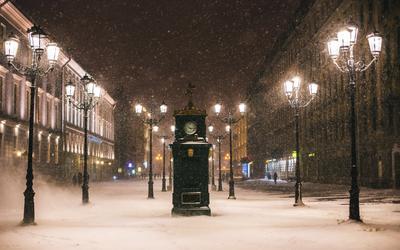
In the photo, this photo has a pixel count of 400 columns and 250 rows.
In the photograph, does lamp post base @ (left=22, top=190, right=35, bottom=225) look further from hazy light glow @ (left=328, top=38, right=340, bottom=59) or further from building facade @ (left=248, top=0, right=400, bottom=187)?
building facade @ (left=248, top=0, right=400, bottom=187)

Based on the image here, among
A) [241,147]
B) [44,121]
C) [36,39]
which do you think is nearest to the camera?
[36,39]

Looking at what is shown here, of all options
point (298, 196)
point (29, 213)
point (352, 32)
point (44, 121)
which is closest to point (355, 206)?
point (352, 32)

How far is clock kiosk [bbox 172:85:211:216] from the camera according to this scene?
1784cm

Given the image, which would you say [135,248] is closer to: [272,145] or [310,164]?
[310,164]

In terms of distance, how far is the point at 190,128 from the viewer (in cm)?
1861

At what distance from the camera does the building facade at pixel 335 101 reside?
128ft

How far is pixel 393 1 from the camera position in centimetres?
3806

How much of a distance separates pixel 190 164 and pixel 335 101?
36260 millimetres

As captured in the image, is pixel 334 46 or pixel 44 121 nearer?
pixel 334 46

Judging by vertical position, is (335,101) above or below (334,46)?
above

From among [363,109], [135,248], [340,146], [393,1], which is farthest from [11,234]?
[340,146]

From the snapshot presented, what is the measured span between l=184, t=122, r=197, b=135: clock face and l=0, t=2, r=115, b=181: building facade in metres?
22.1

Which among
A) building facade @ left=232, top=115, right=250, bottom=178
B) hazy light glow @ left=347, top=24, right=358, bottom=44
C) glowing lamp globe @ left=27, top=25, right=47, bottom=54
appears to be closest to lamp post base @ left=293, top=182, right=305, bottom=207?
hazy light glow @ left=347, top=24, right=358, bottom=44

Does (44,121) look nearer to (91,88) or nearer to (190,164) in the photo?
(91,88)
